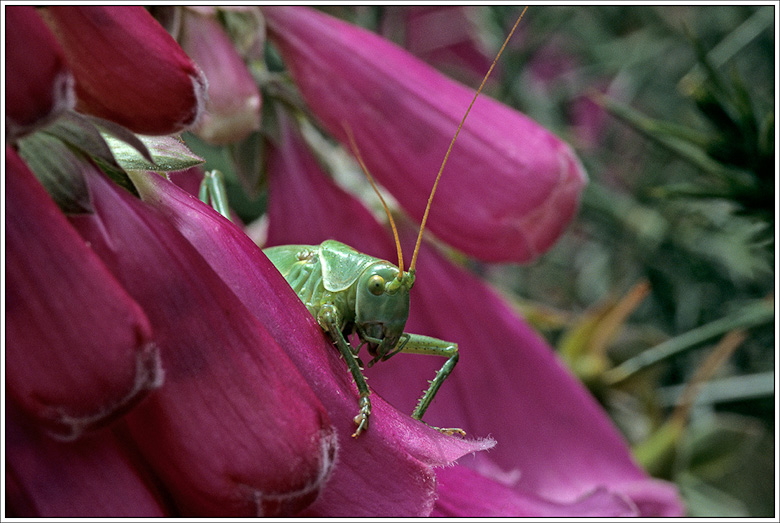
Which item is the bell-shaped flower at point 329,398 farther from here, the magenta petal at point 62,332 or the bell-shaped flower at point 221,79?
the bell-shaped flower at point 221,79

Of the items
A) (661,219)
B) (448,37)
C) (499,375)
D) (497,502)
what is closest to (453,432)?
(497,502)

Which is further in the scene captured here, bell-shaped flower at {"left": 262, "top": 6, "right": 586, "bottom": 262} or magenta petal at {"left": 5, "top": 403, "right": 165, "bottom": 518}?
bell-shaped flower at {"left": 262, "top": 6, "right": 586, "bottom": 262}

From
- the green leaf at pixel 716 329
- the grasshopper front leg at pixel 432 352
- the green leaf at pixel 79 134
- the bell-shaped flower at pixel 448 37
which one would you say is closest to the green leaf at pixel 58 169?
the green leaf at pixel 79 134

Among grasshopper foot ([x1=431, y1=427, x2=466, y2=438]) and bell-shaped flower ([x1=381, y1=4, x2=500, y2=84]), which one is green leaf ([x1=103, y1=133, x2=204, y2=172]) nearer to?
grasshopper foot ([x1=431, y1=427, x2=466, y2=438])

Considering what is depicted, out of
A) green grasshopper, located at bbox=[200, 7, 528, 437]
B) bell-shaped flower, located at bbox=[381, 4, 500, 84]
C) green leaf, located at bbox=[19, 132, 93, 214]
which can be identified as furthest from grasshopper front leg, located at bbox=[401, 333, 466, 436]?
bell-shaped flower, located at bbox=[381, 4, 500, 84]

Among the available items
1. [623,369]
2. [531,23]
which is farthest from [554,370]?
[531,23]

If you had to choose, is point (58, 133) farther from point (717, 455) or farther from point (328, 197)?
point (717, 455)
